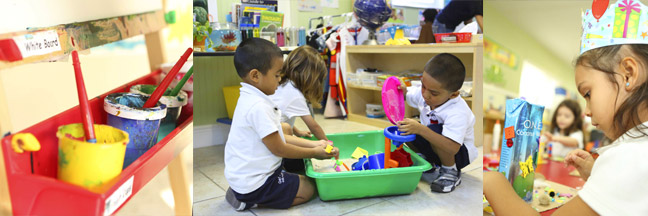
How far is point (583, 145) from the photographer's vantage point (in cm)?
148

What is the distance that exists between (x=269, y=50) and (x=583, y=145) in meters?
1.32

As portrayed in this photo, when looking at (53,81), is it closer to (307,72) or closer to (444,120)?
(307,72)

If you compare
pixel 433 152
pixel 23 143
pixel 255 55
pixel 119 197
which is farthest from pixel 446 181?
pixel 23 143

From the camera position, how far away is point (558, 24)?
1.01m

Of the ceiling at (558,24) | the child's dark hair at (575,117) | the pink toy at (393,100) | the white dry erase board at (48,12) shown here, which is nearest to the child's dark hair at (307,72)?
the pink toy at (393,100)

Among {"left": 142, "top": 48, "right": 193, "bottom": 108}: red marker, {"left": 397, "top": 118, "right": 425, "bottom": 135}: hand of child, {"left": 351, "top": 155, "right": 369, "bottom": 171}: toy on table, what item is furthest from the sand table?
{"left": 142, "top": 48, "right": 193, "bottom": 108}: red marker

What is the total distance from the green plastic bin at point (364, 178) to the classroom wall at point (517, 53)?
20 centimetres

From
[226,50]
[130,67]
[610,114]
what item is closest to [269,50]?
[226,50]

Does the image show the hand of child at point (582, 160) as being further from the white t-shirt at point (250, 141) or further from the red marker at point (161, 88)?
the red marker at point (161, 88)

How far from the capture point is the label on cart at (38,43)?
0.57 m

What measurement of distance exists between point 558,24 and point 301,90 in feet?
2.32

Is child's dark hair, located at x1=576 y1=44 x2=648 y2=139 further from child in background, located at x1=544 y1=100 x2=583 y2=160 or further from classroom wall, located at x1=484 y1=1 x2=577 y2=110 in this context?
child in background, located at x1=544 y1=100 x2=583 y2=160

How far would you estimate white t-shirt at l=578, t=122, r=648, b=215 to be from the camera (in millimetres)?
550

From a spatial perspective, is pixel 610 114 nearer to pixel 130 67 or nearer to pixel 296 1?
pixel 296 1
